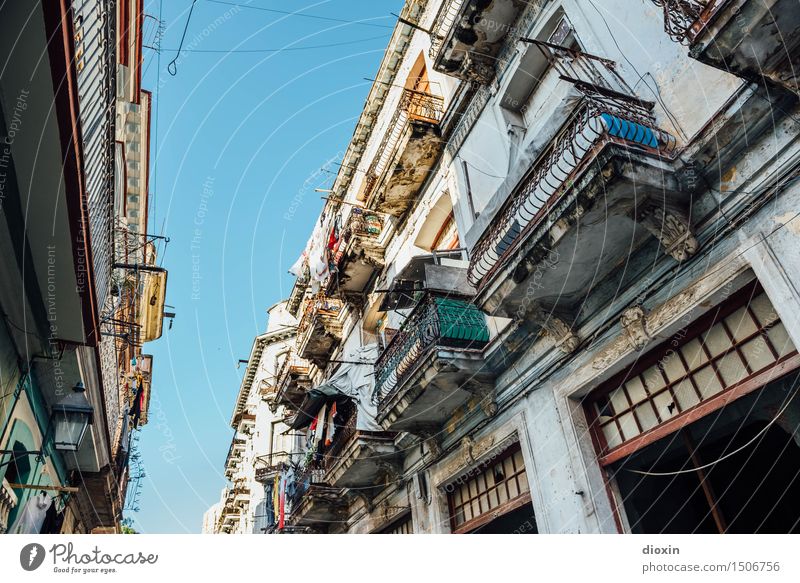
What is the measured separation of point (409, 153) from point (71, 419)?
27.5ft

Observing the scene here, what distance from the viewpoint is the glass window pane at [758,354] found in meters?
4.87

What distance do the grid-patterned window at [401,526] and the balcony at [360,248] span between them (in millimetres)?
6922

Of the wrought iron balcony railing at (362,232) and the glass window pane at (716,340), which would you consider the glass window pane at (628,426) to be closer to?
the glass window pane at (716,340)

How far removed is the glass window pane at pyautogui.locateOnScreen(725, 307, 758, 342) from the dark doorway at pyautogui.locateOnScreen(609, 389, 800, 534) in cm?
205

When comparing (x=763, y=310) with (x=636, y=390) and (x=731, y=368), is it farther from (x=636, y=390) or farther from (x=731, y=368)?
(x=636, y=390)

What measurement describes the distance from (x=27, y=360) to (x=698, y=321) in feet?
26.5

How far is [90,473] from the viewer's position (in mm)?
11555

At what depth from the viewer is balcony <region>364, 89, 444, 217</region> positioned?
11.8 m

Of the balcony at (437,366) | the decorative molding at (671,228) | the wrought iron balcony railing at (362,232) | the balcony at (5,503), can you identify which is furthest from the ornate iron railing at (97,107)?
the wrought iron balcony railing at (362,232)

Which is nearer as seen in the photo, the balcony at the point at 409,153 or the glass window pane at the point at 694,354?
the glass window pane at the point at 694,354

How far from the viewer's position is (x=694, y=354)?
5648 millimetres

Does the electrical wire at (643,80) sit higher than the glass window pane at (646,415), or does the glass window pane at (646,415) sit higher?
the electrical wire at (643,80)

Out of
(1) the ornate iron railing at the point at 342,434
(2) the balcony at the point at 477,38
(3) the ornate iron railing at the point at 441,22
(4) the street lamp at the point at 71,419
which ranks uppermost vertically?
(3) the ornate iron railing at the point at 441,22
